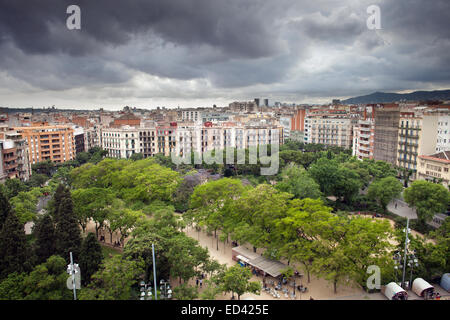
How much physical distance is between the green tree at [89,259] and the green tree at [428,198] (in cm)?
2892

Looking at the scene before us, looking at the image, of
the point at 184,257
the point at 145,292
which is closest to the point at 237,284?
the point at 184,257

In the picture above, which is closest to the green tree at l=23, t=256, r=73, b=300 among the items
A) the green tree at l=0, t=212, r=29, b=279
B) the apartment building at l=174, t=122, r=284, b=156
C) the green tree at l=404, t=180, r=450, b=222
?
the green tree at l=0, t=212, r=29, b=279

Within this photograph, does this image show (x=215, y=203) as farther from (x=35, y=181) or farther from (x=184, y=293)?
(x=35, y=181)

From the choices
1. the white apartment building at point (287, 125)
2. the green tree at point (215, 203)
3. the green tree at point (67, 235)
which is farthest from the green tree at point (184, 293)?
the white apartment building at point (287, 125)

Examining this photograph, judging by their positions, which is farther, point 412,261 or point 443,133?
point 443,133

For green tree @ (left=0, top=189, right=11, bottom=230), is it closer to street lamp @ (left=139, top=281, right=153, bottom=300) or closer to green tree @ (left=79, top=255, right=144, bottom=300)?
green tree @ (left=79, top=255, right=144, bottom=300)

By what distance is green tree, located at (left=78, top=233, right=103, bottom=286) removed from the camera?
19188 mm

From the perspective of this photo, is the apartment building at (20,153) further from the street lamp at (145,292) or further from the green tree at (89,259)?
the street lamp at (145,292)

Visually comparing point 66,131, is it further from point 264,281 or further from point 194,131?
point 264,281

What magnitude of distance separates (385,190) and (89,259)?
31378mm

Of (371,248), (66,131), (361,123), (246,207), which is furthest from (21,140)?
(361,123)

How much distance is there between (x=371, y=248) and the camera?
762 inches

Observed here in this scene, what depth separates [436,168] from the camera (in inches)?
1517

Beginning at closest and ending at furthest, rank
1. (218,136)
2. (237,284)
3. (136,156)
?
(237,284)
(136,156)
(218,136)
